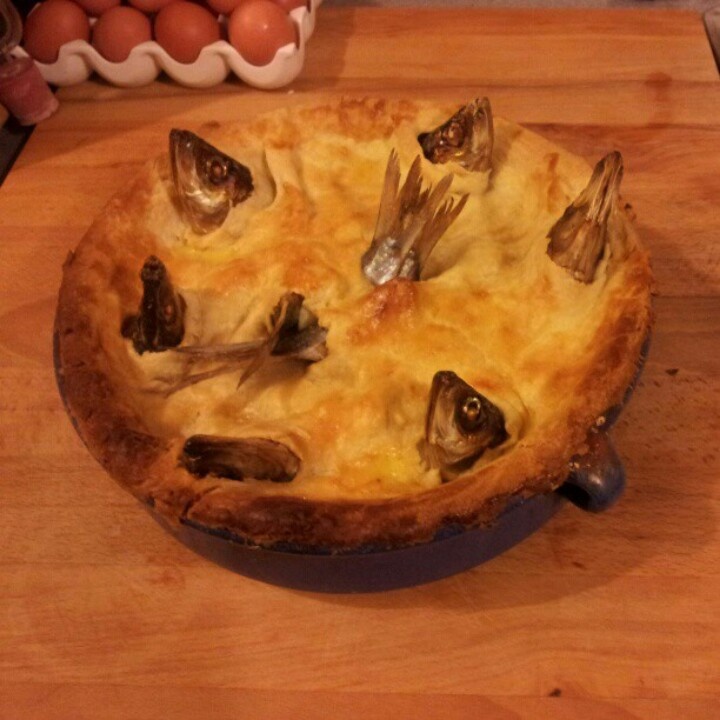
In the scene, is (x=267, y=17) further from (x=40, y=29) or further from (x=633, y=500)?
(x=633, y=500)

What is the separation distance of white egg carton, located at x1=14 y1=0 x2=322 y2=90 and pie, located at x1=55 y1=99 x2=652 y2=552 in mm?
513

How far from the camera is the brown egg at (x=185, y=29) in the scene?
6.39 feet

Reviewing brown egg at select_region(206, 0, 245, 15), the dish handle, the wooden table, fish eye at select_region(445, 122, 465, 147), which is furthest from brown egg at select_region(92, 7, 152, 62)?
the dish handle

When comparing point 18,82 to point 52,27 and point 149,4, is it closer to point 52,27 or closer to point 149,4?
point 52,27

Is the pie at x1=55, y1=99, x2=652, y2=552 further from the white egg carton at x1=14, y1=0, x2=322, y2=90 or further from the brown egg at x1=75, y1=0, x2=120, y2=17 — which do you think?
the brown egg at x1=75, y1=0, x2=120, y2=17

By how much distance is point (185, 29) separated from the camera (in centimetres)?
195

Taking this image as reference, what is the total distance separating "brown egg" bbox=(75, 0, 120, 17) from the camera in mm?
1993

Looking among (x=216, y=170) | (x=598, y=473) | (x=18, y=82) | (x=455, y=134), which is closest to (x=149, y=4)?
(x=18, y=82)

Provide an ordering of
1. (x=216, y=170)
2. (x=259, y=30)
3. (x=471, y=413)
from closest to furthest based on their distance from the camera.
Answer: (x=471, y=413) < (x=216, y=170) < (x=259, y=30)

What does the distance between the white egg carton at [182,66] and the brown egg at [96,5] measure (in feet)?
0.26

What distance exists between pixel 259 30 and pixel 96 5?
397 mm

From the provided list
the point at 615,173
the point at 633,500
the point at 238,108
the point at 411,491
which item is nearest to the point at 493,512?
the point at 411,491

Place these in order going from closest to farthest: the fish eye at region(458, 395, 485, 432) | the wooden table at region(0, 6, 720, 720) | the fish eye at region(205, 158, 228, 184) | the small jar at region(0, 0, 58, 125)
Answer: the fish eye at region(458, 395, 485, 432) → the wooden table at region(0, 6, 720, 720) → the fish eye at region(205, 158, 228, 184) → the small jar at region(0, 0, 58, 125)

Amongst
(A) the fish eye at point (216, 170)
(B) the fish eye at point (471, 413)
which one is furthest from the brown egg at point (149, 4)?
(B) the fish eye at point (471, 413)
